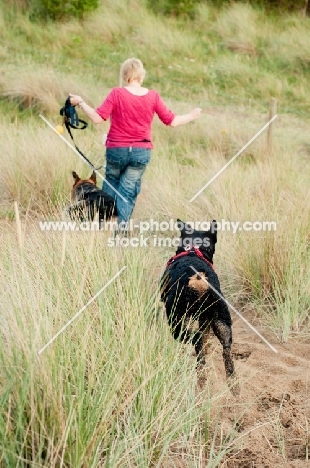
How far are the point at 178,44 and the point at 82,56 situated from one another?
2.41 m

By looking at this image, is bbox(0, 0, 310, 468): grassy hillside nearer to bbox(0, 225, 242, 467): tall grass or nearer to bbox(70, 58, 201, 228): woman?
bbox(0, 225, 242, 467): tall grass

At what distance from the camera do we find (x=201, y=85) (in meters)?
14.5

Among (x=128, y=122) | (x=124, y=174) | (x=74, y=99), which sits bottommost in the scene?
(x=124, y=174)

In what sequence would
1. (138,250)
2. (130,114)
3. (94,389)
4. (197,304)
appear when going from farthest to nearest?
(130,114)
(138,250)
(197,304)
(94,389)

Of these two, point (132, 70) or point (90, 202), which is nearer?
point (132, 70)

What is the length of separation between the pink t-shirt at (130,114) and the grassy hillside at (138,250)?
36.0 inches

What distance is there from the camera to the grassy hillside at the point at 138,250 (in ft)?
8.26

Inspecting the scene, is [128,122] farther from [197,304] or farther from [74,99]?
[197,304]

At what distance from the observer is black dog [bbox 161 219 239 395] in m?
3.52

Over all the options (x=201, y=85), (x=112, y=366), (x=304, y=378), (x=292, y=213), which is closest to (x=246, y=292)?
(x=292, y=213)

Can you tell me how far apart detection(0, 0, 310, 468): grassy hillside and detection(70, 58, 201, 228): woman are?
2.07 ft

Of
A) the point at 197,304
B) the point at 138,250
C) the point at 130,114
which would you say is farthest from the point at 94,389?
the point at 130,114

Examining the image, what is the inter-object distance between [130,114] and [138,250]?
67.1 inches

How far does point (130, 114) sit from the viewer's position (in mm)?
5523
